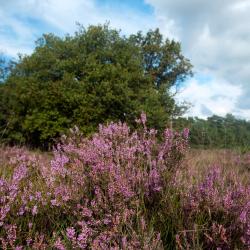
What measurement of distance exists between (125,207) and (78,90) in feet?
43.4

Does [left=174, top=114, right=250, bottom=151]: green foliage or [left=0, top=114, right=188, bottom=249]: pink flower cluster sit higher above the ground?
[left=174, top=114, right=250, bottom=151]: green foliage

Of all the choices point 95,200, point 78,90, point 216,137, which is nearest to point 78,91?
point 78,90

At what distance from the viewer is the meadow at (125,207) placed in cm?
236

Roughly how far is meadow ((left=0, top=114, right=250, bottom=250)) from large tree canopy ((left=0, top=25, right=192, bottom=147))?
1184cm

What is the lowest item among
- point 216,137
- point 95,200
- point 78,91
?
point 95,200

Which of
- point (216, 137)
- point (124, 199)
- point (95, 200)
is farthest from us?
A: point (216, 137)

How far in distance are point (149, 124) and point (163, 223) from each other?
13.9m

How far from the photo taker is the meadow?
2.36m

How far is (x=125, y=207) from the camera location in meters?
2.56

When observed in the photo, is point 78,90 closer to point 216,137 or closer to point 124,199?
point 216,137

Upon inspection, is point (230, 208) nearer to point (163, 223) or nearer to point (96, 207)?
point (163, 223)

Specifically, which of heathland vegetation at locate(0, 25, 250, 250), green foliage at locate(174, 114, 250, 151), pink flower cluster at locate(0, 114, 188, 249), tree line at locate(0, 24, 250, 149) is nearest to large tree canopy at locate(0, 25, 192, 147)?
tree line at locate(0, 24, 250, 149)

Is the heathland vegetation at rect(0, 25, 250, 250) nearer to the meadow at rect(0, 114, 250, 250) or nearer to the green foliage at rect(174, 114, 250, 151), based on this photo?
the meadow at rect(0, 114, 250, 250)

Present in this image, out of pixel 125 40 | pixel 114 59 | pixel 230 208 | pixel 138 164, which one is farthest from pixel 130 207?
pixel 125 40
